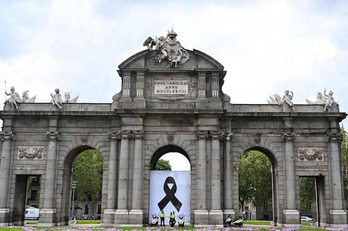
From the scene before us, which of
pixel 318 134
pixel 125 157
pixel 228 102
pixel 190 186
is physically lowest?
pixel 190 186

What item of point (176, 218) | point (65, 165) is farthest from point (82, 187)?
point (176, 218)

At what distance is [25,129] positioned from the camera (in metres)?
34.3

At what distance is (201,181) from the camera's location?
3180cm

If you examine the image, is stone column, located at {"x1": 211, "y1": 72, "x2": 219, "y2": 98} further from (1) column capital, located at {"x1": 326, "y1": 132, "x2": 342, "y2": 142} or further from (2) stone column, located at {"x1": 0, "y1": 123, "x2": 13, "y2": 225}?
(2) stone column, located at {"x1": 0, "y1": 123, "x2": 13, "y2": 225}

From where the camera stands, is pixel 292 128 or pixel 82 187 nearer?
pixel 292 128

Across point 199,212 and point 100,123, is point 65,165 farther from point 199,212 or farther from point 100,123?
point 199,212

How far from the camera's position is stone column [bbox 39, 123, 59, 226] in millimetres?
32219

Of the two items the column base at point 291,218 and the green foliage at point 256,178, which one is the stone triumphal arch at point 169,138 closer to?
the column base at point 291,218

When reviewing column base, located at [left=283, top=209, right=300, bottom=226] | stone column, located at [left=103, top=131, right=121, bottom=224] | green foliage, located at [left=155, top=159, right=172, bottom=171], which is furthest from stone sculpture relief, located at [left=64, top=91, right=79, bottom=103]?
green foliage, located at [left=155, top=159, right=172, bottom=171]

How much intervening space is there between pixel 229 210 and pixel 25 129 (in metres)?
17.9

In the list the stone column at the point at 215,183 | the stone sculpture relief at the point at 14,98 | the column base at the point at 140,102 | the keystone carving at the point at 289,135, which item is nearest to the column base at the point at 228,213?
the stone column at the point at 215,183

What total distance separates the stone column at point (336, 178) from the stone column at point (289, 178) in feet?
9.77

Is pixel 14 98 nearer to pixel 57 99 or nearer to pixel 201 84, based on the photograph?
pixel 57 99

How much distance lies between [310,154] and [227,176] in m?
7.12
